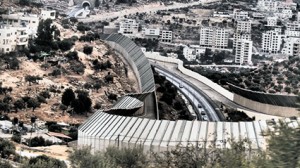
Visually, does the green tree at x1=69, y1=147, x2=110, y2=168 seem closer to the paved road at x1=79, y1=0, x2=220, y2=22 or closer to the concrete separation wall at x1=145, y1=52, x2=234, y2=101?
the concrete separation wall at x1=145, y1=52, x2=234, y2=101

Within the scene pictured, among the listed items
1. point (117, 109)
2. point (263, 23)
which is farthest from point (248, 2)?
point (117, 109)

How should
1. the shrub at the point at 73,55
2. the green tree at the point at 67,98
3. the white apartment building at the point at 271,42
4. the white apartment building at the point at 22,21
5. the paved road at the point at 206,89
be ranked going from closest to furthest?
1. the green tree at the point at 67,98
2. the paved road at the point at 206,89
3. the shrub at the point at 73,55
4. the white apartment building at the point at 22,21
5. the white apartment building at the point at 271,42

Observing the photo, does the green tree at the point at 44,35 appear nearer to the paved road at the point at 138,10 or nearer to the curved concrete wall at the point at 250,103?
the curved concrete wall at the point at 250,103

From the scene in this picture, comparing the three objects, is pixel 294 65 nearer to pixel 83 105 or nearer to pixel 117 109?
pixel 83 105

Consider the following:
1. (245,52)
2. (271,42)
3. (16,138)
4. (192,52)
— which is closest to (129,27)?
(192,52)

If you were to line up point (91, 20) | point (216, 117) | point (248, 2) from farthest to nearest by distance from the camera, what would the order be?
1. point (248, 2)
2. point (91, 20)
3. point (216, 117)

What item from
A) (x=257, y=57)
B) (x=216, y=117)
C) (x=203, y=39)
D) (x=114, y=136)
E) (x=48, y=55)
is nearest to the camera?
(x=114, y=136)

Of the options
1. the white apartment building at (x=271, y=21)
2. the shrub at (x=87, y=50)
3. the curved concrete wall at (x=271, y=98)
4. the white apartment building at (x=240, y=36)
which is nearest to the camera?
the curved concrete wall at (x=271, y=98)

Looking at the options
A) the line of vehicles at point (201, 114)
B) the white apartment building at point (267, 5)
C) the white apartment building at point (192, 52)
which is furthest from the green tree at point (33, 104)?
the white apartment building at point (267, 5)
